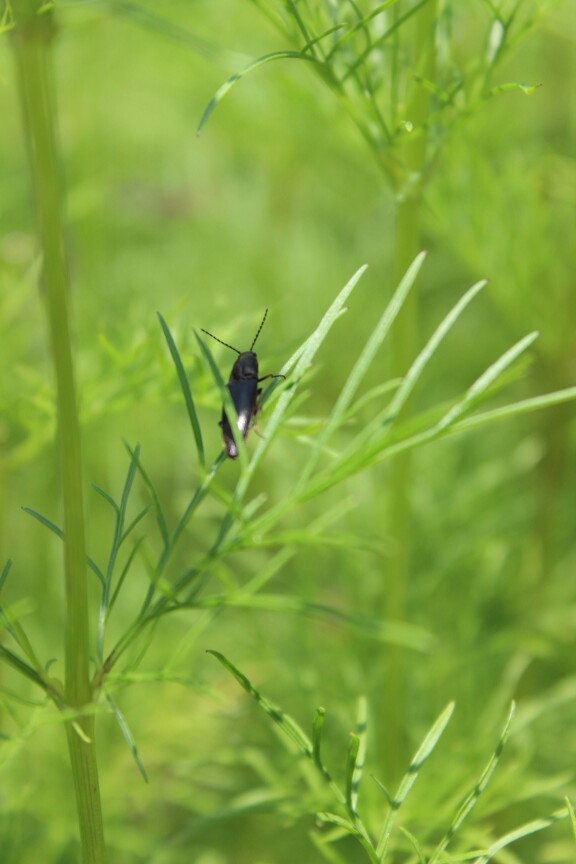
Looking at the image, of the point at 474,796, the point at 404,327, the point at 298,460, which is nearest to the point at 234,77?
the point at 404,327

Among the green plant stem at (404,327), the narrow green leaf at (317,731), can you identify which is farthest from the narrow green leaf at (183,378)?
the green plant stem at (404,327)

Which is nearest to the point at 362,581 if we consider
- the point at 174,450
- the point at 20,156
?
the point at 174,450

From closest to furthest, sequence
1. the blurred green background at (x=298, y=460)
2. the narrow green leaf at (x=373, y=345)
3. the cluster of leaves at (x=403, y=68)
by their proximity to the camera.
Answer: the narrow green leaf at (x=373, y=345) → the cluster of leaves at (x=403, y=68) → the blurred green background at (x=298, y=460)

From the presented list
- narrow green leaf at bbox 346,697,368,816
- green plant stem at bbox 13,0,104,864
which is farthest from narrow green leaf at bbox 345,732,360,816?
green plant stem at bbox 13,0,104,864

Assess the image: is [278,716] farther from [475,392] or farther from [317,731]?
[475,392]

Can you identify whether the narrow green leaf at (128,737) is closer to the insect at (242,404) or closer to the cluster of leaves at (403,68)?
the insect at (242,404)

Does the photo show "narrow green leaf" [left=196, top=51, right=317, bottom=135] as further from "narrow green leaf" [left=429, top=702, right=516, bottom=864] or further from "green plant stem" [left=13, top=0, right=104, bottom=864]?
"narrow green leaf" [left=429, top=702, right=516, bottom=864]
